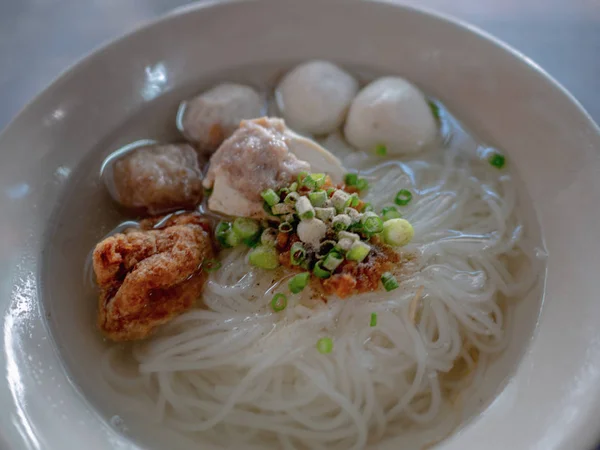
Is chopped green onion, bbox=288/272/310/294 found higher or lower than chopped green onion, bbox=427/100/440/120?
lower

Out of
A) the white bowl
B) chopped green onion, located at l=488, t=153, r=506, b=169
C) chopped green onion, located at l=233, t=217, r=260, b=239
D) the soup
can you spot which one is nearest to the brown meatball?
the soup

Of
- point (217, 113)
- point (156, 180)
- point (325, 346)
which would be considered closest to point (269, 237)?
point (325, 346)

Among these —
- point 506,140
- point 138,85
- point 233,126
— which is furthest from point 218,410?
point 506,140

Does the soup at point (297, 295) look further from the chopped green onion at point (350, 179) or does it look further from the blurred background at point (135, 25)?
the blurred background at point (135, 25)

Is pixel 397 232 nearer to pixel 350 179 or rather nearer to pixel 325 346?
pixel 350 179

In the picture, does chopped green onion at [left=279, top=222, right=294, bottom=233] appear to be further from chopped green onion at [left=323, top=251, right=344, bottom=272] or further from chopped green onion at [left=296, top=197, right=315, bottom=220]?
chopped green onion at [left=323, top=251, right=344, bottom=272]
